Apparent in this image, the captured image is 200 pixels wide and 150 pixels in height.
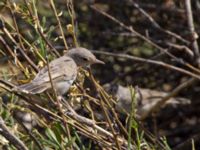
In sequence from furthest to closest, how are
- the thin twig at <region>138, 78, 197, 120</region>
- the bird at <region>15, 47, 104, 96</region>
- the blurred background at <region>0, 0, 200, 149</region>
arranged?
the blurred background at <region>0, 0, 200, 149</region>
the thin twig at <region>138, 78, 197, 120</region>
the bird at <region>15, 47, 104, 96</region>

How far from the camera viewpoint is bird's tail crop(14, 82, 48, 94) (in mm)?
2988

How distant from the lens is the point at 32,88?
3.07m

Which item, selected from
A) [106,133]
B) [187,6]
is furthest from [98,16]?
[106,133]

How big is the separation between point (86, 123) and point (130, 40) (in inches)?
162

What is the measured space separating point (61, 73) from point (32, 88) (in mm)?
595

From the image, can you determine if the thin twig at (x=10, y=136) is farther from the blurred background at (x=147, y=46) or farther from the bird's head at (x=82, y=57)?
the blurred background at (x=147, y=46)

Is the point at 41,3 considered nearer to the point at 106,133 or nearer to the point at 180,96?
the point at 180,96

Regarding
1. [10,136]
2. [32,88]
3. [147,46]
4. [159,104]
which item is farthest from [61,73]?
[147,46]

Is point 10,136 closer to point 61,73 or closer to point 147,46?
point 61,73

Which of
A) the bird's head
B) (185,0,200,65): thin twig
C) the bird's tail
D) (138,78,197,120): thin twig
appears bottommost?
(138,78,197,120): thin twig

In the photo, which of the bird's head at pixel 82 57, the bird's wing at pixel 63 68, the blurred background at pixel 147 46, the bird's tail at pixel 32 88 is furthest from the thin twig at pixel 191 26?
the bird's tail at pixel 32 88

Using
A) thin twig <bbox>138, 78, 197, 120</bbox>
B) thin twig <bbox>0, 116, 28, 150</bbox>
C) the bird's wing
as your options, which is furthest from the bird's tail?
thin twig <bbox>138, 78, 197, 120</bbox>

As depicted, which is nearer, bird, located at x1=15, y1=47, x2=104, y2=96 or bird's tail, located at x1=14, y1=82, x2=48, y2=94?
bird's tail, located at x1=14, y1=82, x2=48, y2=94

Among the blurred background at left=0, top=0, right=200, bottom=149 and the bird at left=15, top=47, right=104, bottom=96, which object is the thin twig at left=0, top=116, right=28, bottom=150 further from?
the blurred background at left=0, top=0, right=200, bottom=149
